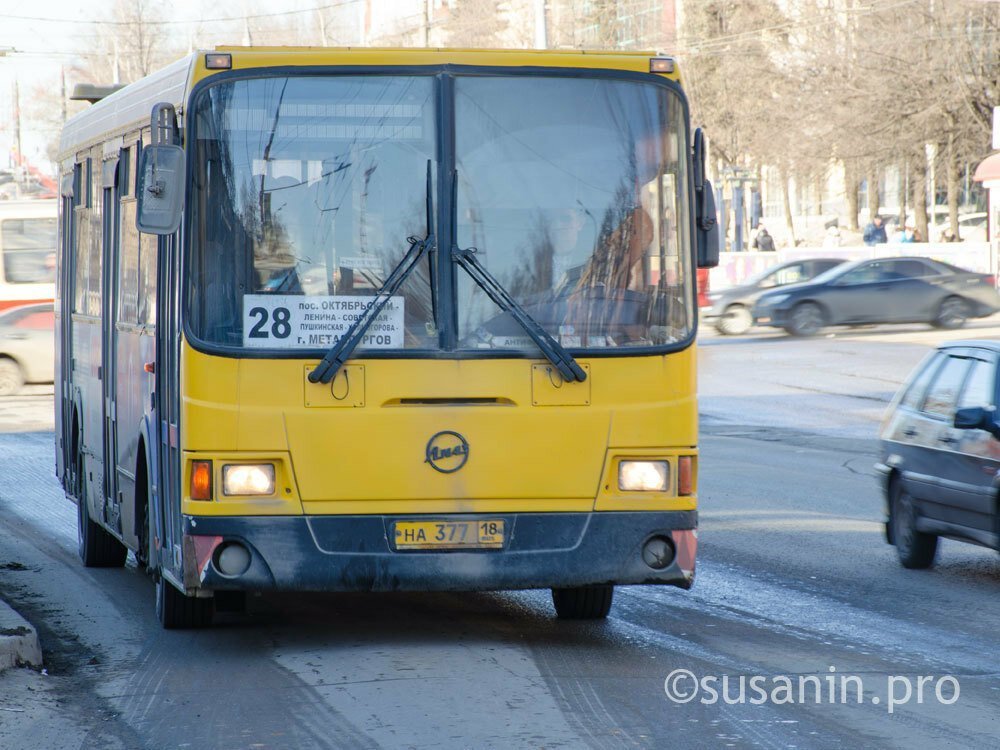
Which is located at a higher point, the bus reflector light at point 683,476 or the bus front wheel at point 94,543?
the bus reflector light at point 683,476

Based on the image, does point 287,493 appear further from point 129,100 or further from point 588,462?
point 129,100

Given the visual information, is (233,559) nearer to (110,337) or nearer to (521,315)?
(521,315)

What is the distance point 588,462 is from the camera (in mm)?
7742

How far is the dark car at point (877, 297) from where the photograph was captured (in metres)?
35.1

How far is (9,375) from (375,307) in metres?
20.9

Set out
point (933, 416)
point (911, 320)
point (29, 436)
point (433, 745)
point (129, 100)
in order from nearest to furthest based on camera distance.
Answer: point (433, 745), point (129, 100), point (933, 416), point (29, 436), point (911, 320)

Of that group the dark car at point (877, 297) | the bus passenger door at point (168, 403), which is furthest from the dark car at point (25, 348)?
the bus passenger door at point (168, 403)

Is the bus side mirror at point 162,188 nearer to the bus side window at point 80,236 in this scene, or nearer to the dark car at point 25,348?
the bus side window at point 80,236

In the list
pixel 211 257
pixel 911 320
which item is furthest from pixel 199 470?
pixel 911 320

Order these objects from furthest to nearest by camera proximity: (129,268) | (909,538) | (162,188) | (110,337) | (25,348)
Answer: (25,348)
(909,538)
(110,337)
(129,268)
(162,188)

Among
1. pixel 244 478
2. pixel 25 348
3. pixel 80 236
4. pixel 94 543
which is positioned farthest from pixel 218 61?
pixel 25 348

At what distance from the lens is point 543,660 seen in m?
7.80

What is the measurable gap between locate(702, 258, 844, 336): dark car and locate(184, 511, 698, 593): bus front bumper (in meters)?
29.0

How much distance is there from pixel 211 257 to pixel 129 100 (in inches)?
87.3
